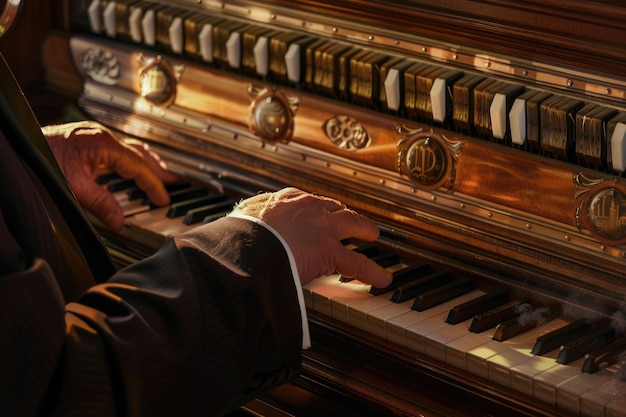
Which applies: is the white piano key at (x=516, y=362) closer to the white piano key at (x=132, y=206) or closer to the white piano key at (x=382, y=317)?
the white piano key at (x=382, y=317)

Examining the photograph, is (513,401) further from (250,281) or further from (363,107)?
(363,107)

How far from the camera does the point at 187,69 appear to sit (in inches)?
108

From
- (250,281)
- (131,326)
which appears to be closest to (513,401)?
(250,281)

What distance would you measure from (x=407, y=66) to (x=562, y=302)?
0.60 m

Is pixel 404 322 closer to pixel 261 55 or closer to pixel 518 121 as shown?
pixel 518 121

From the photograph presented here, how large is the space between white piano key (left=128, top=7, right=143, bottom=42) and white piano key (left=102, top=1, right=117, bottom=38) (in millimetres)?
62

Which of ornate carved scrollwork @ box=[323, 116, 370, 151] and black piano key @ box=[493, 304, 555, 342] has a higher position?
ornate carved scrollwork @ box=[323, 116, 370, 151]

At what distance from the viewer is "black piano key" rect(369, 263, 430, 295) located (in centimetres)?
209

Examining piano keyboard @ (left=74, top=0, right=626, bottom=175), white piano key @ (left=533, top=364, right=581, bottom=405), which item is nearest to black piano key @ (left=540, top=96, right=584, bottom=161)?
piano keyboard @ (left=74, top=0, right=626, bottom=175)

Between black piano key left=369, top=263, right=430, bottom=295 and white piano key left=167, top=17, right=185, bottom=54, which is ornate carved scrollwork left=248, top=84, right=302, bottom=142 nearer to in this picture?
white piano key left=167, top=17, right=185, bottom=54

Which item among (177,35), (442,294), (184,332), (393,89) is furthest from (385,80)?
(184,332)

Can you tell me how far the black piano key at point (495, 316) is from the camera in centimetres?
194

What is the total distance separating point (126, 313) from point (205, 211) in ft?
3.37

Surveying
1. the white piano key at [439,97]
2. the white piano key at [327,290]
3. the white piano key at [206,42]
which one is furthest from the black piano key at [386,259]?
the white piano key at [206,42]
